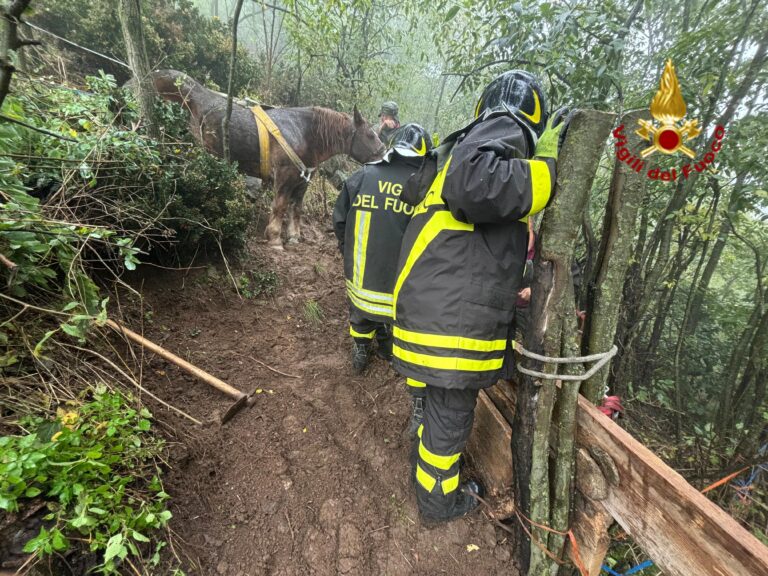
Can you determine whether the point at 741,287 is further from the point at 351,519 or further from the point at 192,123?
the point at 192,123

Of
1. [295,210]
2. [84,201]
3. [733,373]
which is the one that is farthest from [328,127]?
[733,373]

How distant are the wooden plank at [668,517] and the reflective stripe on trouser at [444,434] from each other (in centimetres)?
55

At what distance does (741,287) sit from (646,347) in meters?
2.15

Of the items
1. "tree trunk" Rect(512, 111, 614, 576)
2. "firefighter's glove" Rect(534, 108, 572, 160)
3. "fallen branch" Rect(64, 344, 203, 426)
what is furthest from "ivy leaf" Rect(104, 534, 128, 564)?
"firefighter's glove" Rect(534, 108, 572, 160)

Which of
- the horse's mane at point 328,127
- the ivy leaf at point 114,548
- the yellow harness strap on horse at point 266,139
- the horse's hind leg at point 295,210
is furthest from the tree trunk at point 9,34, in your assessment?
the horse's mane at point 328,127

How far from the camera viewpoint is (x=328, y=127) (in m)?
4.93

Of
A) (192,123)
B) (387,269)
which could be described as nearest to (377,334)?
(387,269)

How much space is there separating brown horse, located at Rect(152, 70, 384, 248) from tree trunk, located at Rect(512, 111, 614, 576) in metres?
3.83

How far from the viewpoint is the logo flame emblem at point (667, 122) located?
3.33 feet

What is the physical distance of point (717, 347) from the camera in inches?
158

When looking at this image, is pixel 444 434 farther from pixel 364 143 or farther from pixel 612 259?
pixel 364 143

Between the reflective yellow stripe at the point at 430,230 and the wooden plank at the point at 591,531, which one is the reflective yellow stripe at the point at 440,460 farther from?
the reflective yellow stripe at the point at 430,230

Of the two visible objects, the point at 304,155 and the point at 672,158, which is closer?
the point at 672,158

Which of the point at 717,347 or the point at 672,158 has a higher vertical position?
the point at 672,158
